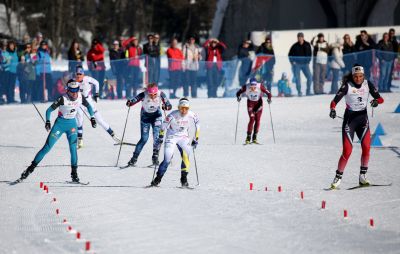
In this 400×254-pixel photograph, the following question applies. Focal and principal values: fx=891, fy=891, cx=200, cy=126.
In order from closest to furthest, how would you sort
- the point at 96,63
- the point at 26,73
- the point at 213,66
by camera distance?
the point at 26,73, the point at 96,63, the point at 213,66

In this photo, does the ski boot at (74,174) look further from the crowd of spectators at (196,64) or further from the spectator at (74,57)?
the spectator at (74,57)

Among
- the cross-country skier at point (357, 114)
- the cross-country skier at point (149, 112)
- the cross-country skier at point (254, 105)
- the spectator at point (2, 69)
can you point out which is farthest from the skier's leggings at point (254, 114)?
the spectator at point (2, 69)

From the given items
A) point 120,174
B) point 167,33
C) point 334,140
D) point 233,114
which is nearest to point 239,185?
point 120,174

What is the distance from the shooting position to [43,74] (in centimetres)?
2847

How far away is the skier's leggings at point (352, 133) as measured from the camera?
1551 centimetres

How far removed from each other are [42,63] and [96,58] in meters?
1.79

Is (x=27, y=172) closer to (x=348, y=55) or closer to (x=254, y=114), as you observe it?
(x=254, y=114)

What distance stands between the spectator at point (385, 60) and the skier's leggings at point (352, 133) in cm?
1449

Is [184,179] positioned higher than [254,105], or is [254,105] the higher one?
[254,105]

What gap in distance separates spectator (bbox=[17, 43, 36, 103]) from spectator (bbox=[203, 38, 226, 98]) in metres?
5.84

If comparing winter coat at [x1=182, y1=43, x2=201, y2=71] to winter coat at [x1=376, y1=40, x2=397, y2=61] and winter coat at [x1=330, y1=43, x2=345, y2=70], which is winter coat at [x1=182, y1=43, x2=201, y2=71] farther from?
winter coat at [x1=376, y1=40, x2=397, y2=61]

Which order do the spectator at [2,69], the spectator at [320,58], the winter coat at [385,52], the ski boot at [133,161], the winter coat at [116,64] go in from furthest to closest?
the winter coat at [385,52] < the spectator at [320,58] < the winter coat at [116,64] < the spectator at [2,69] < the ski boot at [133,161]

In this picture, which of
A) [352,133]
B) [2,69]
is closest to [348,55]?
[2,69]

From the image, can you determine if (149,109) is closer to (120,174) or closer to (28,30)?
(120,174)
